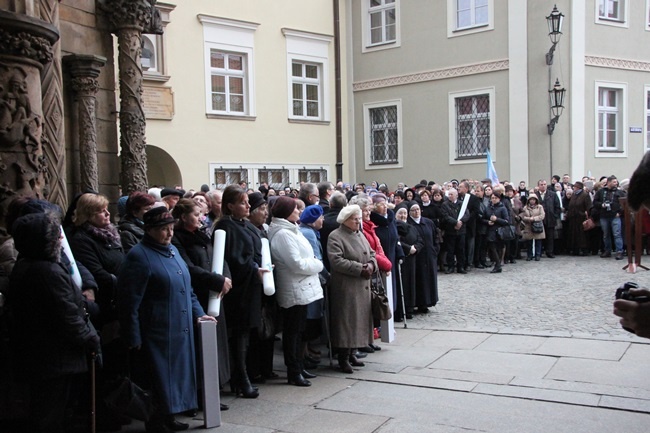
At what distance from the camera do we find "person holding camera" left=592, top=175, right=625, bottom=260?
16781mm

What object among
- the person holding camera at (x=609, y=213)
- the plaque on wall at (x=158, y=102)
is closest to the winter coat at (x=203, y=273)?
the person holding camera at (x=609, y=213)

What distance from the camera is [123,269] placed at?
5133mm

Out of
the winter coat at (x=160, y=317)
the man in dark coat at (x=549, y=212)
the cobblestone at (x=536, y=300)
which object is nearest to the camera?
the winter coat at (x=160, y=317)

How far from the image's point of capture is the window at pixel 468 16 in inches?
872

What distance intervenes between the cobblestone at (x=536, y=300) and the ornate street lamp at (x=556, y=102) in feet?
19.0

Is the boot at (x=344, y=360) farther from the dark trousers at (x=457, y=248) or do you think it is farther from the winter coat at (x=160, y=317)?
the dark trousers at (x=457, y=248)

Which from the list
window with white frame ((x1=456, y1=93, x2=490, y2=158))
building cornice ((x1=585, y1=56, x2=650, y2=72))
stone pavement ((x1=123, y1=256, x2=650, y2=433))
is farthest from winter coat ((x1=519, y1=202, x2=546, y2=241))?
building cornice ((x1=585, y1=56, x2=650, y2=72))

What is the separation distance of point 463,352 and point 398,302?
2159 mm

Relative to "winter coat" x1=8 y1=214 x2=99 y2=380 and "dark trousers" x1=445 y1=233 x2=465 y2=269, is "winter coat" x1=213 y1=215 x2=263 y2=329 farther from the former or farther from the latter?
"dark trousers" x1=445 y1=233 x2=465 y2=269

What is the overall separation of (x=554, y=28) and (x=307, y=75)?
26.5ft

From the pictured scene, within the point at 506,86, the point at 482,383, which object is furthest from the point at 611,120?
the point at 482,383

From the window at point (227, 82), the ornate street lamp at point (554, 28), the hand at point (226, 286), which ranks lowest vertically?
the hand at point (226, 286)

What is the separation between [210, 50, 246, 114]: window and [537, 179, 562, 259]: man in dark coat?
954 centimetres

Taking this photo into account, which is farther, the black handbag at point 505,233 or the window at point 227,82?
the window at point 227,82
